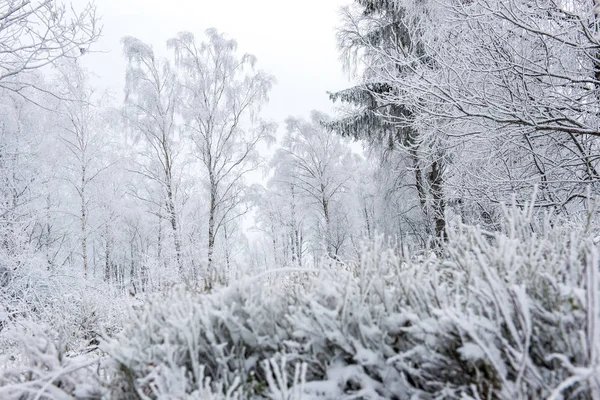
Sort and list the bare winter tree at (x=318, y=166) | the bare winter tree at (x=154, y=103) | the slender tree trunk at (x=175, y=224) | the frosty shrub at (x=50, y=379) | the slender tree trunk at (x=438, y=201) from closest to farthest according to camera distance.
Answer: the frosty shrub at (x=50, y=379) → the slender tree trunk at (x=438, y=201) → the slender tree trunk at (x=175, y=224) → the bare winter tree at (x=154, y=103) → the bare winter tree at (x=318, y=166)

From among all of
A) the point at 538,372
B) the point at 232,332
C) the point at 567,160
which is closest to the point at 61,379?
the point at 232,332

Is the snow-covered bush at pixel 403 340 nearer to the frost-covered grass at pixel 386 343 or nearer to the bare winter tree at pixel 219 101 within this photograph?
the frost-covered grass at pixel 386 343

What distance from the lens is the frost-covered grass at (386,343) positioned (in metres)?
0.94

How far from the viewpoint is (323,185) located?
18.7 metres

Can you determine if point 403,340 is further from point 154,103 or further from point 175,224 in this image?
point 154,103

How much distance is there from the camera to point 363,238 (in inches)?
71.9

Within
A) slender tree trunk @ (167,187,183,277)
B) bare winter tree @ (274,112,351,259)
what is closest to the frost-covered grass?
slender tree trunk @ (167,187,183,277)

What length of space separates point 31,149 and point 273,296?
13221 mm

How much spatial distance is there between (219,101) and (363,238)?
1220 centimetres

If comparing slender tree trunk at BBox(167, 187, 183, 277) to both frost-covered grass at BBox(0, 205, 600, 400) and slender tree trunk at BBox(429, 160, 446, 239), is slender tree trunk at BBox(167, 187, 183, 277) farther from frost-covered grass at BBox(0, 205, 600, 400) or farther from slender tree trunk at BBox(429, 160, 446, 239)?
frost-covered grass at BBox(0, 205, 600, 400)

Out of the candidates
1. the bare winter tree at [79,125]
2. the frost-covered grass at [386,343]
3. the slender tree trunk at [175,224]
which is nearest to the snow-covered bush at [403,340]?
the frost-covered grass at [386,343]

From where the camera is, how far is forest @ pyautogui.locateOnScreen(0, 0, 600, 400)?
1.05 m

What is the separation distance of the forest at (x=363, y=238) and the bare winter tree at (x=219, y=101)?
73 millimetres

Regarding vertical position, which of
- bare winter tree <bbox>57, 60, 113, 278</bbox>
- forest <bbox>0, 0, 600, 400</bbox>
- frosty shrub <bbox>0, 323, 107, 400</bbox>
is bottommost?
frosty shrub <bbox>0, 323, 107, 400</bbox>
